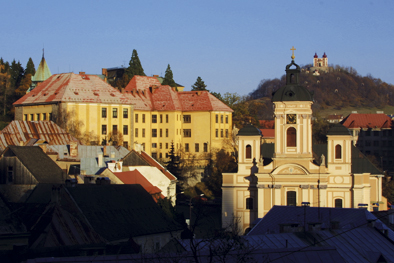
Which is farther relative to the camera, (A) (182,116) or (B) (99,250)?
(A) (182,116)

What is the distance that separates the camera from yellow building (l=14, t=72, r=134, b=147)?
302 feet

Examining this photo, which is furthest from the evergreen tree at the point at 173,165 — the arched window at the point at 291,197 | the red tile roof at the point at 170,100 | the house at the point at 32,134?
the arched window at the point at 291,197

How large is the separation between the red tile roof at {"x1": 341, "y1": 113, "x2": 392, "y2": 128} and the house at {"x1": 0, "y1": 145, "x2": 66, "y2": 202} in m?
89.6

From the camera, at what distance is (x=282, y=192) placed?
64.0 metres

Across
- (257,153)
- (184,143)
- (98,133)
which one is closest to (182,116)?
(184,143)

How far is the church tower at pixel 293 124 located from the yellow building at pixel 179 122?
3840 centimetres

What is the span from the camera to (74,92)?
94.9 m

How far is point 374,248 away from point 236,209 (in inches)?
1347

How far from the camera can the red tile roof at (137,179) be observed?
59.0m

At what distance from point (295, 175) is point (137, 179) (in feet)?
41.5

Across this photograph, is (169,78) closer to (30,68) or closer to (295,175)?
(30,68)

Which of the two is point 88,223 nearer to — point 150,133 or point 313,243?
point 313,243

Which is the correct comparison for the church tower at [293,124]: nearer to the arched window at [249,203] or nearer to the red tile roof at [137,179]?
the arched window at [249,203]

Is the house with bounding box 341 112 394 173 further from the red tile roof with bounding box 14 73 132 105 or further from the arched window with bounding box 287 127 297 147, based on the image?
the arched window with bounding box 287 127 297 147
